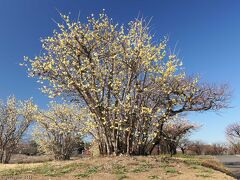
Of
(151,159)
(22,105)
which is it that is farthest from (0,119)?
(151,159)

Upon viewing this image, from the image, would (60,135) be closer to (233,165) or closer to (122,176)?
(233,165)

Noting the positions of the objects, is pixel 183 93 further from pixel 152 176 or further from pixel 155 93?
pixel 152 176

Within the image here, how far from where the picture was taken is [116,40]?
18156 mm

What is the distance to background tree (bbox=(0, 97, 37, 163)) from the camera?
102 feet

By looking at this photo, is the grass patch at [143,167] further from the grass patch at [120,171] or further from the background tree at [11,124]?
the background tree at [11,124]

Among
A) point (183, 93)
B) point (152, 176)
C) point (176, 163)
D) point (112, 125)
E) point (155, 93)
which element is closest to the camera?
point (152, 176)

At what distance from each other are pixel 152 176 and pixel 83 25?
8947 millimetres

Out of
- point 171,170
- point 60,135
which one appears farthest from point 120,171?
point 60,135

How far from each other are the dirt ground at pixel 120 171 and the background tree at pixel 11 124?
58.7 ft

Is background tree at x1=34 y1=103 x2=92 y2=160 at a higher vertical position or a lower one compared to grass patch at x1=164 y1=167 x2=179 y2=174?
higher

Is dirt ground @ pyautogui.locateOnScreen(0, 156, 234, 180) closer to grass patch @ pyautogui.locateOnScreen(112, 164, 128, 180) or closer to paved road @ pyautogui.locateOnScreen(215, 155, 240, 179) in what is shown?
grass patch @ pyautogui.locateOnScreen(112, 164, 128, 180)

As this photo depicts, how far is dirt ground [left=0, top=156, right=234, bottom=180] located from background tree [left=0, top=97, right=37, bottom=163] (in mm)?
17902

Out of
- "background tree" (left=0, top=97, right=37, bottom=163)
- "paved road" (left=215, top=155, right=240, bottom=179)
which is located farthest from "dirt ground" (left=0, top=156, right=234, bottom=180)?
"background tree" (left=0, top=97, right=37, bottom=163)

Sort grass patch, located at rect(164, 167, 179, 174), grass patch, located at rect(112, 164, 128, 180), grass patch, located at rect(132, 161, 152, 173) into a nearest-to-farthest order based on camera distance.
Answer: grass patch, located at rect(112, 164, 128, 180)
grass patch, located at rect(164, 167, 179, 174)
grass patch, located at rect(132, 161, 152, 173)
